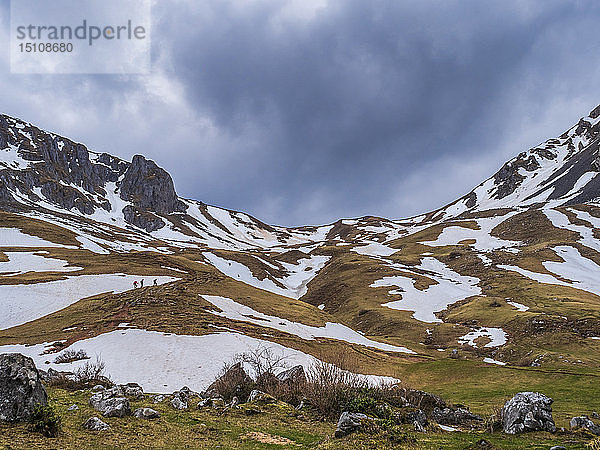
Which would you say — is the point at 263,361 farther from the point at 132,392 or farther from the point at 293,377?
the point at 132,392

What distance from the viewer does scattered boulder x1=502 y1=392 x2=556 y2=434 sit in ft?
54.0

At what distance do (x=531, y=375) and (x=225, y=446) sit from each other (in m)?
31.9

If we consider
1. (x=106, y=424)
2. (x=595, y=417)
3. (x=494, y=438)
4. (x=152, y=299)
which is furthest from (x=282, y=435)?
(x=152, y=299)

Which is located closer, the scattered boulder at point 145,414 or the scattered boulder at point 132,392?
the scattered boulder at point 145,414

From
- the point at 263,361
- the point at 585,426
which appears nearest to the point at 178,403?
the point at 263,361

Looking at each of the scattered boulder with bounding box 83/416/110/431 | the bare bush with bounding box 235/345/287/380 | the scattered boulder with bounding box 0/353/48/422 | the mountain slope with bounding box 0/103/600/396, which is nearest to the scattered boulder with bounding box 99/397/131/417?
the scattered boulder with bounding box 83/416/110/431

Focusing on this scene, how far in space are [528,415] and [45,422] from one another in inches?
750

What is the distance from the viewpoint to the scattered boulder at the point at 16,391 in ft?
43.4

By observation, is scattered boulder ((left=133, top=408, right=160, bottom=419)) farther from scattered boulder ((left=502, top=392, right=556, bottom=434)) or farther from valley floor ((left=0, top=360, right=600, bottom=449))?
scattered boulder ((left=502, top=392, right=556, bottom=434))

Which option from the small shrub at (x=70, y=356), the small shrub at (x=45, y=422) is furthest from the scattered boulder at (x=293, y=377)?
the small shrub at (x=70, y=356)

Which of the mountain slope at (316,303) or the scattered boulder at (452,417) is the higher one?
the mountain slope at (316,303)

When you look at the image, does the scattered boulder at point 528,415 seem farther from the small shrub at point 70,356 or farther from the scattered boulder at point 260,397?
the small shrub at point 70,356

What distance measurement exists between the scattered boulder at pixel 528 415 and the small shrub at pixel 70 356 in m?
33.6

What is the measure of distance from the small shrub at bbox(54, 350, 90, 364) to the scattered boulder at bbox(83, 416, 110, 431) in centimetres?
2303
